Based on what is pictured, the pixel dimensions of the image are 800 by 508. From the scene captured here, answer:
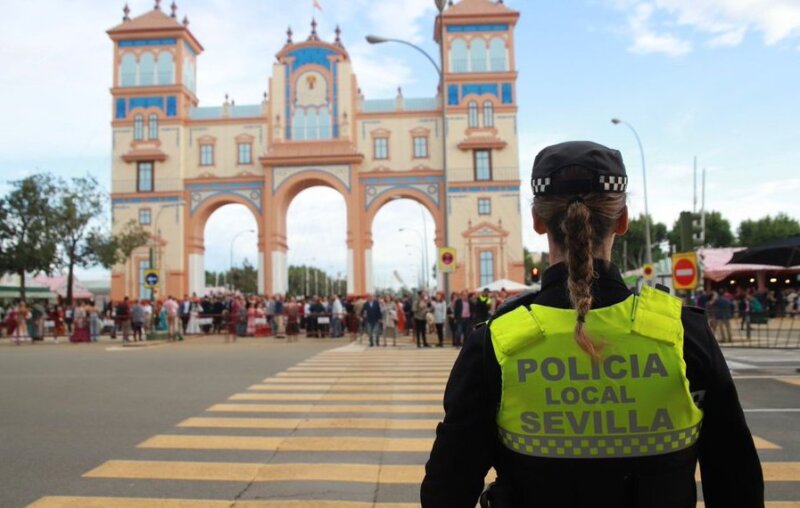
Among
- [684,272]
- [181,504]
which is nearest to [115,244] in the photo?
[684,272]

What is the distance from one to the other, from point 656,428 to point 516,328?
43 centimetres

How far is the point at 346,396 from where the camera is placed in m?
10.6

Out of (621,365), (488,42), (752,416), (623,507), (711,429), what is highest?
(488,42)

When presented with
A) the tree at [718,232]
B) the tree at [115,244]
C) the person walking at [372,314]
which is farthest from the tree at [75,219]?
Answer: the tree at [718,232]

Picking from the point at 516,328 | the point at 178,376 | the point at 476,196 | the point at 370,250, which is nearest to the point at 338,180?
the point at 370,250

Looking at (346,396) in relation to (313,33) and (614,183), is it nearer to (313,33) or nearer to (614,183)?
(614,183)

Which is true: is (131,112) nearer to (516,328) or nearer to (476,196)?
(476,196)

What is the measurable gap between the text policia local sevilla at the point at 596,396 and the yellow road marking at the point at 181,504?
12.0 ft

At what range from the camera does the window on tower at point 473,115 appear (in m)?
43.8

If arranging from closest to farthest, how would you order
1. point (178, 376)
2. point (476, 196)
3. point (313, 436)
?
point (313, 436), point (178, 376), point (476, 196)

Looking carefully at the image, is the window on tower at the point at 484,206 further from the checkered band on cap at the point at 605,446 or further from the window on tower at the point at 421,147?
the checkered band on cap at the point at 605,446

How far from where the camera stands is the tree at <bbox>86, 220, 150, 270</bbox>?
40625mm

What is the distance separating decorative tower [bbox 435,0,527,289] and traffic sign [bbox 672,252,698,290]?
2911cm

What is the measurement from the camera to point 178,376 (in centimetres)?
1334
